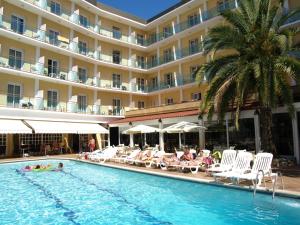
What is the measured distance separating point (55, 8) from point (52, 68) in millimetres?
6879

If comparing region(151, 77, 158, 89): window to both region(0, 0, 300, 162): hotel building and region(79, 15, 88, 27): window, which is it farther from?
region(79, 15, 88, 27): window

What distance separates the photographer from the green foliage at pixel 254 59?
16.5 metres

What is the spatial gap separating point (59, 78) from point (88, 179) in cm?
1952

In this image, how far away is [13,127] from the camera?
90.9 ft

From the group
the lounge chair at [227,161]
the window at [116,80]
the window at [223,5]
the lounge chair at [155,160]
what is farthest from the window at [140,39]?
the lounge chair at [227,161]

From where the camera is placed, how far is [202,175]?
16.0 metres

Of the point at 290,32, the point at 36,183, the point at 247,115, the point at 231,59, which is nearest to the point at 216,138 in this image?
the point at 247,115

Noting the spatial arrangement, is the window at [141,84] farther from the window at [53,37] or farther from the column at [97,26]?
the window at [53,37]

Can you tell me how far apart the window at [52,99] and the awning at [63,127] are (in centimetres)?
254

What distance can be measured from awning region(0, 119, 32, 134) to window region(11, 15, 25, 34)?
911 centimetres

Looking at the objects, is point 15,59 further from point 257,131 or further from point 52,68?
point 257,131

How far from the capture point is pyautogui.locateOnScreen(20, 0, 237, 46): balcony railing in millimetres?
33344

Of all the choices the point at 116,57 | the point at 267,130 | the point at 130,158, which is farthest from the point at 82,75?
the point at 267,130

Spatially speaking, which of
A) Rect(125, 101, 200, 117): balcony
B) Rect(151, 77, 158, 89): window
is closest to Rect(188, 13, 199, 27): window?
Rect(151, 77, 158, 89): window
